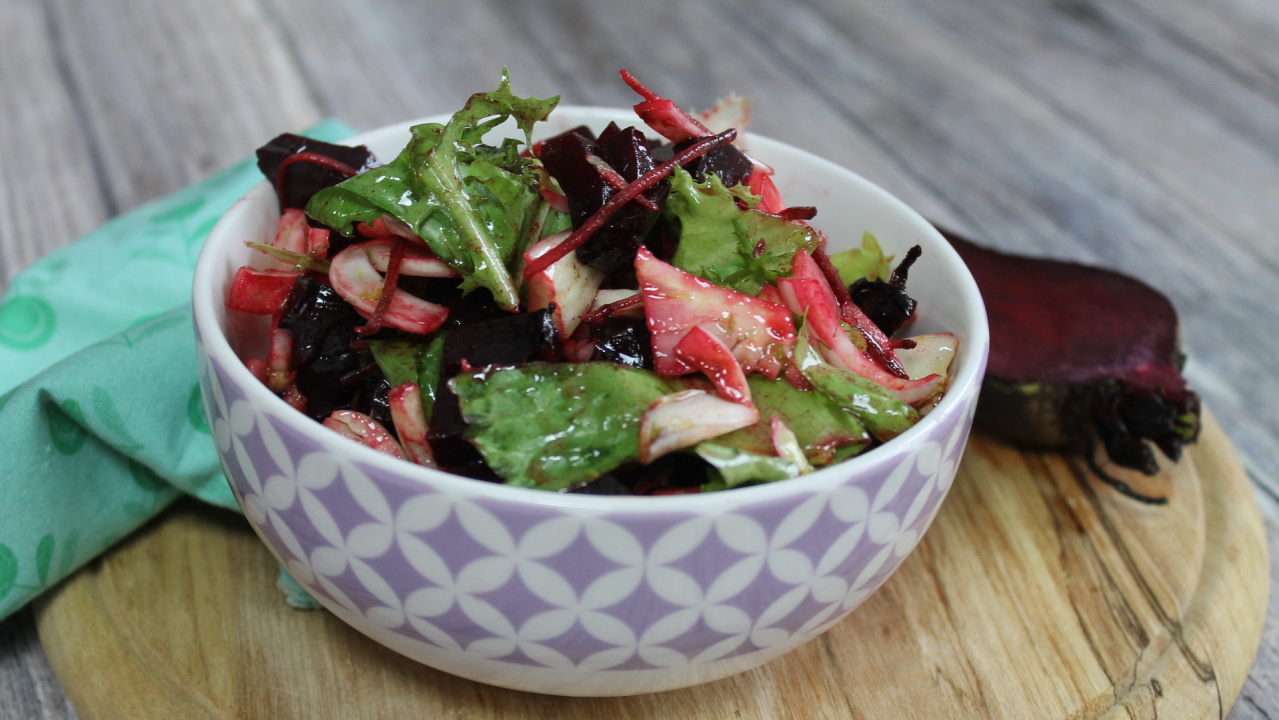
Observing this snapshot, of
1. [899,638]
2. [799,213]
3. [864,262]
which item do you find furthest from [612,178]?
[899,638]

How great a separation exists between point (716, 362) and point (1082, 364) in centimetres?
145

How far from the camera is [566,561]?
112cm

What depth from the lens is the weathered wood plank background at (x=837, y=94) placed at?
3207 mm

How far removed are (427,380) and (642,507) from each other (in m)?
0.44

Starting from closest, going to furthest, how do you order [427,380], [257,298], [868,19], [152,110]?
1. [427,380]
2. [257,298]
3. [152,110]
4. [868,19]

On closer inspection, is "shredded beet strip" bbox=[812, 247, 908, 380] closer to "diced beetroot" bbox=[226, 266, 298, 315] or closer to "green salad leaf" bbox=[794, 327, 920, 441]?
"green salad leaf" bbox=[794, 327, 920, 441]

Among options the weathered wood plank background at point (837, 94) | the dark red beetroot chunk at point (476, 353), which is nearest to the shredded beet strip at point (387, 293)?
the dark red beetroot chunk at point (476, 353)

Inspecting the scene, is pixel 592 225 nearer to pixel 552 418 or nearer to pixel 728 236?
pixel 728 236

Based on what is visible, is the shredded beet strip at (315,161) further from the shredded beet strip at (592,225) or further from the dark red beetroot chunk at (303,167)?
the shredded beet strip at (592,225)

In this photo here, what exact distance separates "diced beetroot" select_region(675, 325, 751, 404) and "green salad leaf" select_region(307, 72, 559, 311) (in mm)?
264

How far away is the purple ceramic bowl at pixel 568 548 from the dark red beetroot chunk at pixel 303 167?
26 centimetres

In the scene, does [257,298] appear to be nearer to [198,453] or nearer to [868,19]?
[198,453]

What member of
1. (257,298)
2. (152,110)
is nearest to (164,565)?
(257,298)

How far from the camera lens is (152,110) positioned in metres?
3.61
